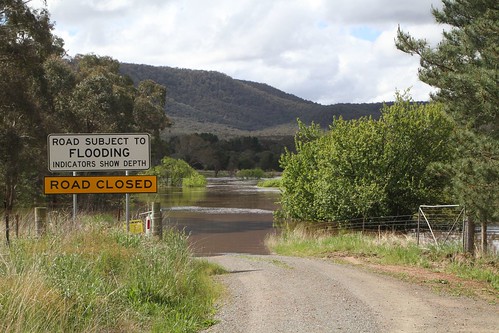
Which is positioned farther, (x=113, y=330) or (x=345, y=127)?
(x=345, y=127)

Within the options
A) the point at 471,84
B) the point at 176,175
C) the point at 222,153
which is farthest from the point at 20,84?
the point at 222,153

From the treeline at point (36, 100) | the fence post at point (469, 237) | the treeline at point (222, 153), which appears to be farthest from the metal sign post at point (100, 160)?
the treeline at point (222, 153)

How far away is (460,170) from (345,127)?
708 inches

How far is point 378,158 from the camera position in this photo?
31797 mm

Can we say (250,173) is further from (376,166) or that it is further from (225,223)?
(376,166)

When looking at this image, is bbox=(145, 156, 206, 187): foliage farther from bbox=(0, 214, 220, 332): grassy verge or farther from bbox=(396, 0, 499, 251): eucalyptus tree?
bbox=(0, 214, 220, 332): grassy verge

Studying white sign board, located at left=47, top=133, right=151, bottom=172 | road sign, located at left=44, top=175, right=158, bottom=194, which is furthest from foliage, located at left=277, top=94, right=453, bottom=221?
road sign, located at left=44, top=175, right=158, bottom=194

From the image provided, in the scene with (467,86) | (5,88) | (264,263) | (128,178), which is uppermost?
(5,88)

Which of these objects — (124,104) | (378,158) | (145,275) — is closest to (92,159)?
(145,275)

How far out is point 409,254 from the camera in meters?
17.8

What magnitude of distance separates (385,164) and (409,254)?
14378 millimetres

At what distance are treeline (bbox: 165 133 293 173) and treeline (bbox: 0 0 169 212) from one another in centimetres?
8812

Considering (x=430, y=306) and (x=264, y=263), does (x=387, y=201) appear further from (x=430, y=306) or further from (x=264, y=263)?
(x=430, y=306)

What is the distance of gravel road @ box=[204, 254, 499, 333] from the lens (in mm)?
8531
